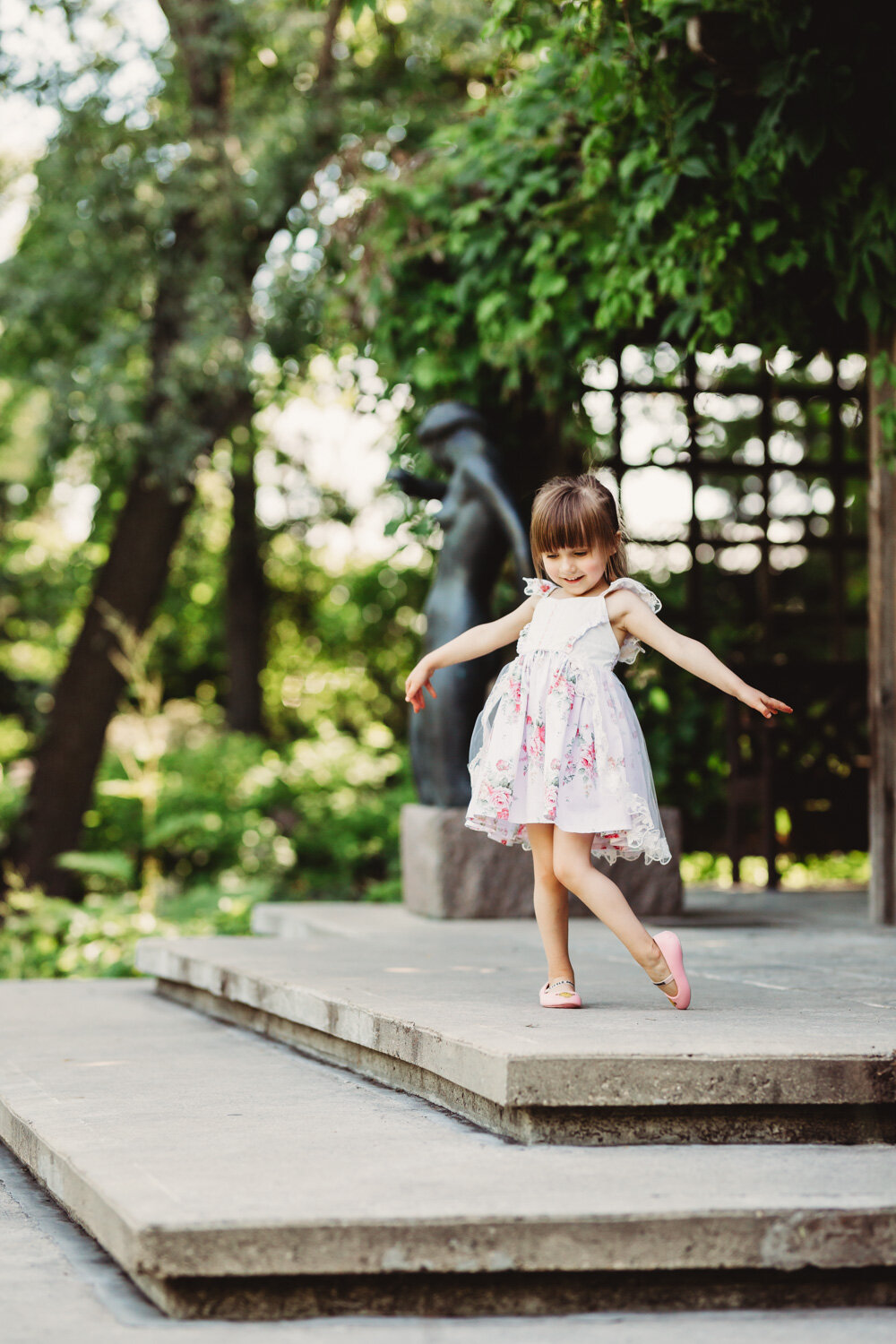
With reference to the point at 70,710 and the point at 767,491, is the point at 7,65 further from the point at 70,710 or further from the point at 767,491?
the point at 767,491

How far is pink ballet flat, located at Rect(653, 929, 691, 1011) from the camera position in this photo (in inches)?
137

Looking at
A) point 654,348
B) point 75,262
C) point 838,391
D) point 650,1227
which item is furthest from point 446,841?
point 75,262

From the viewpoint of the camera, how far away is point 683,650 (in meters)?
3.51

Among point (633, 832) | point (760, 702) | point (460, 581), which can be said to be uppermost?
point (460, 581)

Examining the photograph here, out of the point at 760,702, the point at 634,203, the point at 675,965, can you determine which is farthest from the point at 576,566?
the point at 634,203

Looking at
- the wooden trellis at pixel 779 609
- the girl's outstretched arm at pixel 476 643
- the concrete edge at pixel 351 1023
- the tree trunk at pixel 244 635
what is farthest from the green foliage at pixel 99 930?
the tree trunk at pixel 244 635

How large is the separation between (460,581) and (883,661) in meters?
1.87

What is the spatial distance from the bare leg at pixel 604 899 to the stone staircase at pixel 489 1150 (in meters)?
0.13

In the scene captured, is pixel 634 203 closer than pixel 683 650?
No

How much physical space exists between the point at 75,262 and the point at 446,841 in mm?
6744

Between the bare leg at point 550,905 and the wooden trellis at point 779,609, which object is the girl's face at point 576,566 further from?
the wooden trellis at point 779,609

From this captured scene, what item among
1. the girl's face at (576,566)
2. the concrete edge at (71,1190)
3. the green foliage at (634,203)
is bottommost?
the concrete edge at (71,1190)

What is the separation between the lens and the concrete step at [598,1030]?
2.87 meters

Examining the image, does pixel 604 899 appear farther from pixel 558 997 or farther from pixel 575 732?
pixel 575 732
